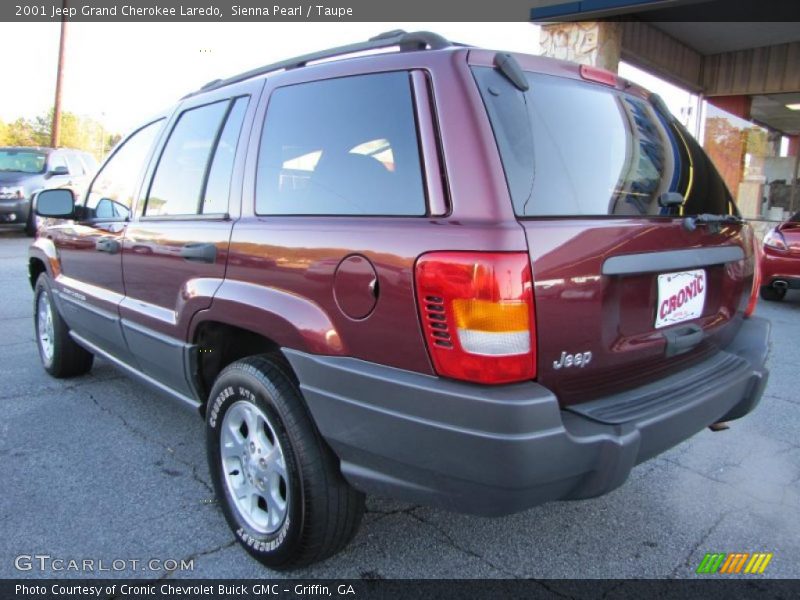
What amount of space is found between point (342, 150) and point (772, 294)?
8154mm

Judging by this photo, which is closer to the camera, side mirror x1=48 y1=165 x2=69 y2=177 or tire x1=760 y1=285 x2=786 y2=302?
tire x1=760 y1=285 x2=786 y2=302

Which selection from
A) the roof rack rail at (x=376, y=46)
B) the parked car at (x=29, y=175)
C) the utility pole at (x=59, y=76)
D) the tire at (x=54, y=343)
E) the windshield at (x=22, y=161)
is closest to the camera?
the roof rack rail at (x=376, y=46)

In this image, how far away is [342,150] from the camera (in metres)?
2.17

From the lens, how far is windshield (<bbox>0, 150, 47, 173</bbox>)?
13.7 m

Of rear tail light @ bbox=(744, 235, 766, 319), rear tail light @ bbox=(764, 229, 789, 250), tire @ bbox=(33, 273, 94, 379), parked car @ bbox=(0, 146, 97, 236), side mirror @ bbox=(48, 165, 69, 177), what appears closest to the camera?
rear tail light @ bbox=(744, 235, 766, 319)

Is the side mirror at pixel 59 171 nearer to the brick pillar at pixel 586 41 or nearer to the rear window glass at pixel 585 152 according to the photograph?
the brick pillar at pixel 586 41

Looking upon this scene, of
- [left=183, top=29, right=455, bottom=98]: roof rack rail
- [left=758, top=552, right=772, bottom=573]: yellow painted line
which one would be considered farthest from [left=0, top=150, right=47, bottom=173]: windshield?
[left=758, top=552, right=772, bottom=573]: yellow painted line

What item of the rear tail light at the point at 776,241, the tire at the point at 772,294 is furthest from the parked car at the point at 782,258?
the tire at the point at 772,294

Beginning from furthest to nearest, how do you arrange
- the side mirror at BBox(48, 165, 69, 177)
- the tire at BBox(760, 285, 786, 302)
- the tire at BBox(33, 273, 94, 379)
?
the side mirror at BBox(48, 165, 69, 177) → the tire at BBox(760, 285, 786, 302) → the tire at BBox(33, 273, 94, 379)

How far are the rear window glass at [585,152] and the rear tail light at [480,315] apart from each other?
23cm

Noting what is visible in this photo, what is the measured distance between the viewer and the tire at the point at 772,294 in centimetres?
825

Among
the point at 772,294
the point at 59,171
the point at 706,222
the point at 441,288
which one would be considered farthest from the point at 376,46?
the point at 59,171

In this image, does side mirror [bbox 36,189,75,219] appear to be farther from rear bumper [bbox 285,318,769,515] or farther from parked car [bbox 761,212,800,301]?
parked car [bbox 761,212,800,301]

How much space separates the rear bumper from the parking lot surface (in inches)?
25.5
